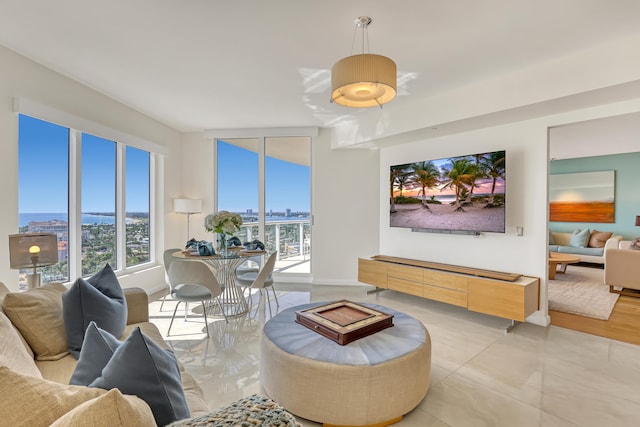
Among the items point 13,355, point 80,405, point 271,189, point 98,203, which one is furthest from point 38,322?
point 271,189

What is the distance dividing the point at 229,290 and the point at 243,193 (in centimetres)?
200

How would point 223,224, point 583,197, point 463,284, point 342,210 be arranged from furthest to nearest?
point 583,197, point 342,210, point 223,224, point 463,284

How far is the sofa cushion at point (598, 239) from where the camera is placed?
6.56 metres

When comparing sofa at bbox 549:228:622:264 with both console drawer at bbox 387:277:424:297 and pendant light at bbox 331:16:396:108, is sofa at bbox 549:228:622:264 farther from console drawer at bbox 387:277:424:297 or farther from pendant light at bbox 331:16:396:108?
pendant light at bbox 331:16:396:108

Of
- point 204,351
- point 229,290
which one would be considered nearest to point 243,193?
point 229,290

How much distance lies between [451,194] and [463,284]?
109cm

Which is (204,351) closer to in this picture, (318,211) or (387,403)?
(387,403)

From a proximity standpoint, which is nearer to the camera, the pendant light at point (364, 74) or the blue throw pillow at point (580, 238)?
the pendant light at point (364, 74)

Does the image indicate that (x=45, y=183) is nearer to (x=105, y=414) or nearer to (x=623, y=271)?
(x=105, y=414)

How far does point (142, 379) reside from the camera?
85cm

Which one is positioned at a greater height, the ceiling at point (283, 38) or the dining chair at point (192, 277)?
the ceiling at point (283, 38)

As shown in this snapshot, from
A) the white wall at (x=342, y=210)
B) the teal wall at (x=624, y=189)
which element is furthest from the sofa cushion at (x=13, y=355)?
the teal wall at (x=624, y=189)

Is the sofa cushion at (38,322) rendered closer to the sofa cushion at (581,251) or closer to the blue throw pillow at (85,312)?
the blue throw pillow at (85,312)

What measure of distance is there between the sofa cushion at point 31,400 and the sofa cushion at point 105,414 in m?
0.10
